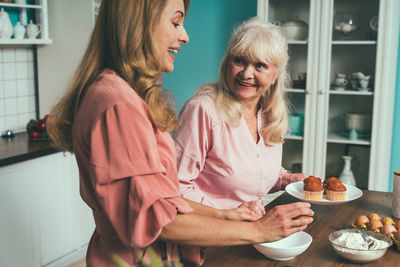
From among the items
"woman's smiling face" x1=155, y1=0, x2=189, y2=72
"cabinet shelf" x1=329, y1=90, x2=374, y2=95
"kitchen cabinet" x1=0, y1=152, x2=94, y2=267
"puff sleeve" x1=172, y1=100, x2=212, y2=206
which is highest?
"woman's smiling face" x1=155, y1=0, x2=189, y2=72

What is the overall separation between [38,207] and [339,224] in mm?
1856

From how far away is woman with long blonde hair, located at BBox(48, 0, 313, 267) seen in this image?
94 centimetres

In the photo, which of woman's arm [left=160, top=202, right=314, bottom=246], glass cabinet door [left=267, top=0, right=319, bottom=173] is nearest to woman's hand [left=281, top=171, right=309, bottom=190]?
woman's arm [left=160, top=202, right=314, bottom=246]

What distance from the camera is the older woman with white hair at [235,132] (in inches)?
67.0

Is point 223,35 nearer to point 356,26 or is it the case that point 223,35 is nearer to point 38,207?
point 356,26

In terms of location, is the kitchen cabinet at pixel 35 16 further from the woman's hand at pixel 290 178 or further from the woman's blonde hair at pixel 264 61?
the woman's hand at pixel 290 178

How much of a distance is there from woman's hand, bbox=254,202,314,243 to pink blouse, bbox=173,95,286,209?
1.79 feet

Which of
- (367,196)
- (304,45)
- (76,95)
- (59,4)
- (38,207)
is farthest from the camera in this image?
(304,45)

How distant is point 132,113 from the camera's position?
940 millimetres

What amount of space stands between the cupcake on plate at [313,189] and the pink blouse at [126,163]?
83 centimetres

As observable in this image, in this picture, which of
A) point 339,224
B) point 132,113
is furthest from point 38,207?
point 132,113

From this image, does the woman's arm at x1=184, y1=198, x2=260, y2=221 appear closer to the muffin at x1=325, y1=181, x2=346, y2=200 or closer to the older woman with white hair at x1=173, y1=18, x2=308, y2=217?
the older woman with white hair at x1=173, y1=18, x2=308, y2=217

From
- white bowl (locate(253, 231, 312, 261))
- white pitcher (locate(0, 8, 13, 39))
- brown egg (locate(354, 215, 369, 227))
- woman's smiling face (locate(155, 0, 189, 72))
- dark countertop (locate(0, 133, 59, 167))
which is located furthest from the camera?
white pitcher (locate(0, 8, 13, 39))

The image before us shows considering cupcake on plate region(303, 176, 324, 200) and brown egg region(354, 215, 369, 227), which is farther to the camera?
cupcake on plate region(303, 176, 324, 200)
